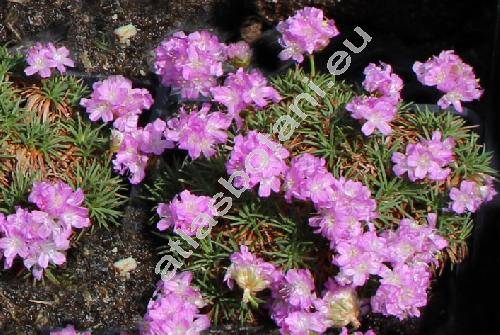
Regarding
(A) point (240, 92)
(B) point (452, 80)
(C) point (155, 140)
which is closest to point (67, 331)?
(C) point (155, 140)

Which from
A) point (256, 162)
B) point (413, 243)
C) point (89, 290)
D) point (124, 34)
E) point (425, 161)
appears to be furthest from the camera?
point (124, 34)

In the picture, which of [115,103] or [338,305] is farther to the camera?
[115,103]

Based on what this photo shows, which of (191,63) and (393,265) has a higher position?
(191,63)

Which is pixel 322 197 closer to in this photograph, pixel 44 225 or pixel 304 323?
pixel 304 323

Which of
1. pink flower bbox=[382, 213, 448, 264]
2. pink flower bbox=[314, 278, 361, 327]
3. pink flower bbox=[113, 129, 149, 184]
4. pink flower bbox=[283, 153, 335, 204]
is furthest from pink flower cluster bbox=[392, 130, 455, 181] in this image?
pink flower bbox=[113, 129, 149, 184]

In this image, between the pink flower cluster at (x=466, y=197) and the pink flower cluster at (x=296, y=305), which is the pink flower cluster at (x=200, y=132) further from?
the pink flower cluster at (x=466, y=197)

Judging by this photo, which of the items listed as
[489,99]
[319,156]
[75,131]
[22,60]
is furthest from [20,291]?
[489,99]
